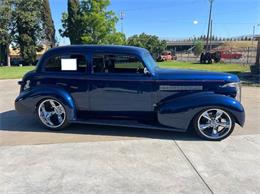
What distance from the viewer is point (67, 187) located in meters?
3.22

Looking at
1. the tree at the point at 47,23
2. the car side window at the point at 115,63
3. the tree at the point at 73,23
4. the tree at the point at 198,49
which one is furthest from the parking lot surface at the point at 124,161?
the tree at the point at 198,49

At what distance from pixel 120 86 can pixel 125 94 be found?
175 millimetres

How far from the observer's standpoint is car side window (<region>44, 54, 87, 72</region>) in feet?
17.4

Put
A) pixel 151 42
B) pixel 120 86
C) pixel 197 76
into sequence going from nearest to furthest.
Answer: pixel 197 76
pixel 120 86
pixel 151 42

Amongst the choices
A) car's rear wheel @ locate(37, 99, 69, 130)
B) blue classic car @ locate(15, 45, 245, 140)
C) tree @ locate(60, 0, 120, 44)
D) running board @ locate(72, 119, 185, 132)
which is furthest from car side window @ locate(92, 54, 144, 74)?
tree @ locate(60, 0, 120, 44)

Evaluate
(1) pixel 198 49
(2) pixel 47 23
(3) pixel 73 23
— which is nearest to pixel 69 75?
(3) pixel 73 23

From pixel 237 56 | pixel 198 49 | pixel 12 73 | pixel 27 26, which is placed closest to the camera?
pixel 12 73

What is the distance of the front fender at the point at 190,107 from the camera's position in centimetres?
470

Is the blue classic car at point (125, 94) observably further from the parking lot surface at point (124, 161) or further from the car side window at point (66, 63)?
the parking lot surface at point (124, 161)

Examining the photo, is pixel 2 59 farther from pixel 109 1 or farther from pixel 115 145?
pixel 115 145

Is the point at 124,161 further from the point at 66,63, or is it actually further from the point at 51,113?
the point at 66,63

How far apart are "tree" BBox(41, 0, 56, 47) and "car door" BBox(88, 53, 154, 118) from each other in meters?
40.7

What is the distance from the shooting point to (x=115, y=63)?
5211 millimetres

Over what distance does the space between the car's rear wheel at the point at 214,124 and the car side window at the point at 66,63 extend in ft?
7.69
